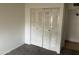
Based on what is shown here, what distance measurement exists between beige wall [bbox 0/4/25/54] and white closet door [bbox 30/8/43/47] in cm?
54

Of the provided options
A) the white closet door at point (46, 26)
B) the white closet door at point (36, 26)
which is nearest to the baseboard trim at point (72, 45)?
the white closet door at point (46, 26)

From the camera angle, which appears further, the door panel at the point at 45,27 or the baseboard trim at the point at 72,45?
the baseboard trim at the point at 72,45

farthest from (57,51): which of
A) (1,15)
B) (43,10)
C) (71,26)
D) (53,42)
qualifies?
(1,15)

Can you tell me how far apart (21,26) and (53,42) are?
6.28 ft

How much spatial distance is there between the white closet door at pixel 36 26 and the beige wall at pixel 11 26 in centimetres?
54

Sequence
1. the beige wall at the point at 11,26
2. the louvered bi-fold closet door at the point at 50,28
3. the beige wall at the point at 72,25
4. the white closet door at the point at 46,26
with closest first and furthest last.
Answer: the beige wall at the point at 11,26 → the louvered bi-fold closet door at the point at 50,28 → the white closet door at the point at 46,26 → the beige wall at the point at 72,25

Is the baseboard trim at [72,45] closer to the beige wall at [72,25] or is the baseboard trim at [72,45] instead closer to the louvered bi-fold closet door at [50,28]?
the beige wall at [72,25]

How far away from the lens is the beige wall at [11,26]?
5029 mm

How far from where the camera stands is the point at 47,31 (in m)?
6.10

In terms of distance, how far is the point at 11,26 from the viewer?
18.2ft

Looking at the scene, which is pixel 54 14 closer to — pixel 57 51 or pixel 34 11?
pixel 34 11

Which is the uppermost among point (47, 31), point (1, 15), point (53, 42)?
point (1, 15)

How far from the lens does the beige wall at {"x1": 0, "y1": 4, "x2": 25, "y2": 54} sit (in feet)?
16.5

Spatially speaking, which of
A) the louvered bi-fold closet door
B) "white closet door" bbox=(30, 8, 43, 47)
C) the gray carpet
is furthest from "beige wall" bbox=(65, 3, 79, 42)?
the gray carpet
